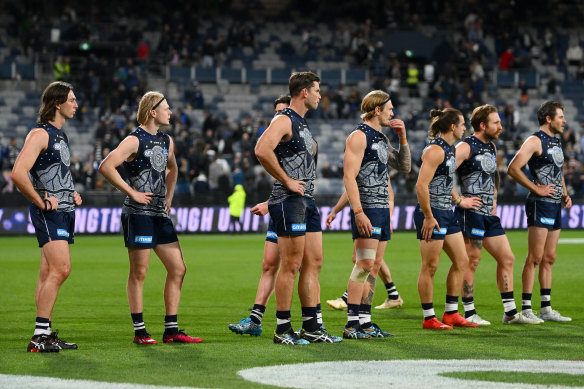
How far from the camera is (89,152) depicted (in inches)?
1396

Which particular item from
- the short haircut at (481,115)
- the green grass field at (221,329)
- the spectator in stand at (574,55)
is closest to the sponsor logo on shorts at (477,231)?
the green grass field at (221,329)

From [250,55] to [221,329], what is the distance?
109 ft

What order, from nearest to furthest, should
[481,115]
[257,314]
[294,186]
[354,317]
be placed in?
[294,186]
[354,317]
[257,314]
[481,115]

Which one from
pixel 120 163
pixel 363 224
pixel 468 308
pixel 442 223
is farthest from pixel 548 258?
pixel 120 163

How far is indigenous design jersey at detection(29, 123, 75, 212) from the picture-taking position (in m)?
8.87

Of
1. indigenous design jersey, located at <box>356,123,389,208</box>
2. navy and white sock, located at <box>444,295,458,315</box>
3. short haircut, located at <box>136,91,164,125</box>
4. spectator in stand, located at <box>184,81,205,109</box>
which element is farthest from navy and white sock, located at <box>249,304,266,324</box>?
spectator in stand, located at <box>184,81,205,109</box>

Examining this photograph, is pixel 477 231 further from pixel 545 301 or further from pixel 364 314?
pixel 364 314

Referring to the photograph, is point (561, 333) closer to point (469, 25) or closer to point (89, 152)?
point (89, 152)

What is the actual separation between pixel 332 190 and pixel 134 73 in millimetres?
9268

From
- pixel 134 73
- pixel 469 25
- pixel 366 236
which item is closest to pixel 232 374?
pixel 366 236

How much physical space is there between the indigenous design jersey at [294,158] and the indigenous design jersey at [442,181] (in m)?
1.99

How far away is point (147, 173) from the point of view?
923cm

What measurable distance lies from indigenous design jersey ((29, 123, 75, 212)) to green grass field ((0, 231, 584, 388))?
1.34m

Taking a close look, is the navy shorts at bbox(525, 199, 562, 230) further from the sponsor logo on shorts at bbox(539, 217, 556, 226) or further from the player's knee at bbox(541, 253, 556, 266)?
the player's knee at bbox(541, 253, 556, 266)
